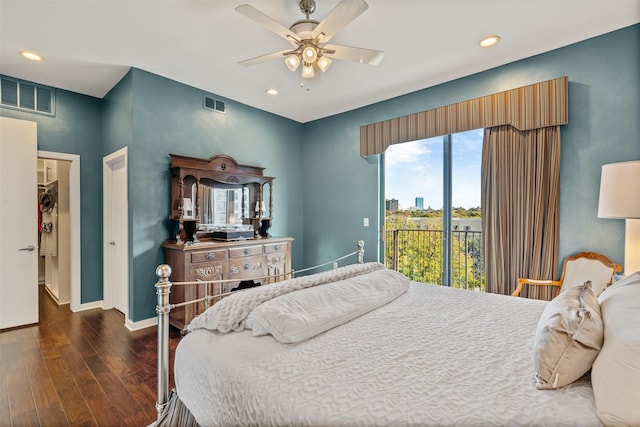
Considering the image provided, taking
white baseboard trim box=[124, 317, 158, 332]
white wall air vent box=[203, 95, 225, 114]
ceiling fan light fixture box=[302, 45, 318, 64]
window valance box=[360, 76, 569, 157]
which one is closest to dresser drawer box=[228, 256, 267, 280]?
white baseboard trim box=[124, 317, 158, 332]

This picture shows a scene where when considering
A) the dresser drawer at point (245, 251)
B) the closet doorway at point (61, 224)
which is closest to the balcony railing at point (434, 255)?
the dresser drawer at point (245, 251)

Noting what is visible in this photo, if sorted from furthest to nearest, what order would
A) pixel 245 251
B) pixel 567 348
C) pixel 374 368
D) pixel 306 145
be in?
pixel 306 145
pixel 245 251
pixel 374 368
pixel 567 348

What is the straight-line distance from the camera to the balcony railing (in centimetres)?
342

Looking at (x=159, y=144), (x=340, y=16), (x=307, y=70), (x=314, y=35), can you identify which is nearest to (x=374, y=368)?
(x=340, y=16)

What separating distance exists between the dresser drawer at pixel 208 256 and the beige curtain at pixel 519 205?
2.90 m

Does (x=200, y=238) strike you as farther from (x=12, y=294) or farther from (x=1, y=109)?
(x=1, y=109)

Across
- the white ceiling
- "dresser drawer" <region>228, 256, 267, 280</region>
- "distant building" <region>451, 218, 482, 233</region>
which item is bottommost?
"dresser drawer" <region>228, 256, 267, 280</region>

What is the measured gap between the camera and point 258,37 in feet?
8.36

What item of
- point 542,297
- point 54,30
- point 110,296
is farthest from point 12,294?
point 542,297

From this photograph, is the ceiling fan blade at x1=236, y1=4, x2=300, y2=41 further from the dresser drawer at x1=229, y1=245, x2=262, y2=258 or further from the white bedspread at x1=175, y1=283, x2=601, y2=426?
the dresser drawer at x1=229, y1=245, x2=262, y2=258

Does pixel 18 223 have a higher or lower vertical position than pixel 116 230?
higher

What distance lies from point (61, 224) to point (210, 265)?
258 cm

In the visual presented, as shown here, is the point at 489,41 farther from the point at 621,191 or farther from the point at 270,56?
the point at 270,56

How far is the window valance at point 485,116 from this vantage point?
2.66 m
